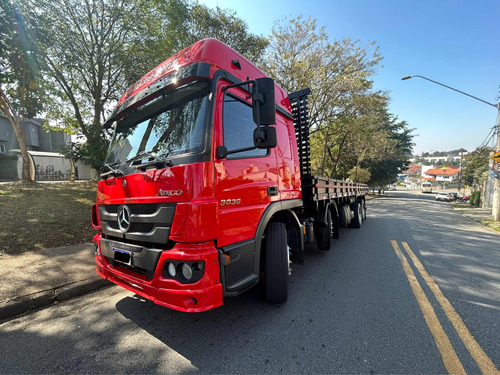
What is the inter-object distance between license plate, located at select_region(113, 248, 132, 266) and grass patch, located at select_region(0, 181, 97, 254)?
12.5ft

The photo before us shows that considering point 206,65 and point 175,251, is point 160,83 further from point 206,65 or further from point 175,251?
point 175,251

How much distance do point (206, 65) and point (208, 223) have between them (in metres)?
1.57

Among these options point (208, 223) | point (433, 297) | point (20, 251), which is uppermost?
point (208, 223)

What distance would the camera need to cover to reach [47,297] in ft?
11.0

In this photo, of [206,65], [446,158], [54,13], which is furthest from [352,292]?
[446,158]

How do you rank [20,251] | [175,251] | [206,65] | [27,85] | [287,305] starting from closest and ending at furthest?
[175,251]
[206,65]
[287,305]
[20,251]
[27,85]

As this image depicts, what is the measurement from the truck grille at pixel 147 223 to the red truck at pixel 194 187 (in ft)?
0.03

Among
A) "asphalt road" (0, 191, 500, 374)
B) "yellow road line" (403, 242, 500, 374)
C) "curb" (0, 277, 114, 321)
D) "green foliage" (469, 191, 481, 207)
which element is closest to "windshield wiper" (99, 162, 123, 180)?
"asphalt road" (0, 191, 500, 374)

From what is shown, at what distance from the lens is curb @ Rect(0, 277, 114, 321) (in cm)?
304

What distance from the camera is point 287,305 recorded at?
324cm

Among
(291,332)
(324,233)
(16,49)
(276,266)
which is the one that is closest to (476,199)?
(324,233)

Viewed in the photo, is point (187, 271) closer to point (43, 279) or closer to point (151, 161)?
point (151, 161)

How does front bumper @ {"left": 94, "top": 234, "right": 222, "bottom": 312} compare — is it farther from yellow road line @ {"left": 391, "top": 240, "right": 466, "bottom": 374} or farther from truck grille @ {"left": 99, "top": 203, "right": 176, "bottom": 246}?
yellow road line @ {"left": 391, "top": 240, "right": 466, "bottom": 374}

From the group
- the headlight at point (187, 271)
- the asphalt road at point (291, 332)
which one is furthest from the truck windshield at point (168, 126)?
the asphalt road at point (291, 332)
